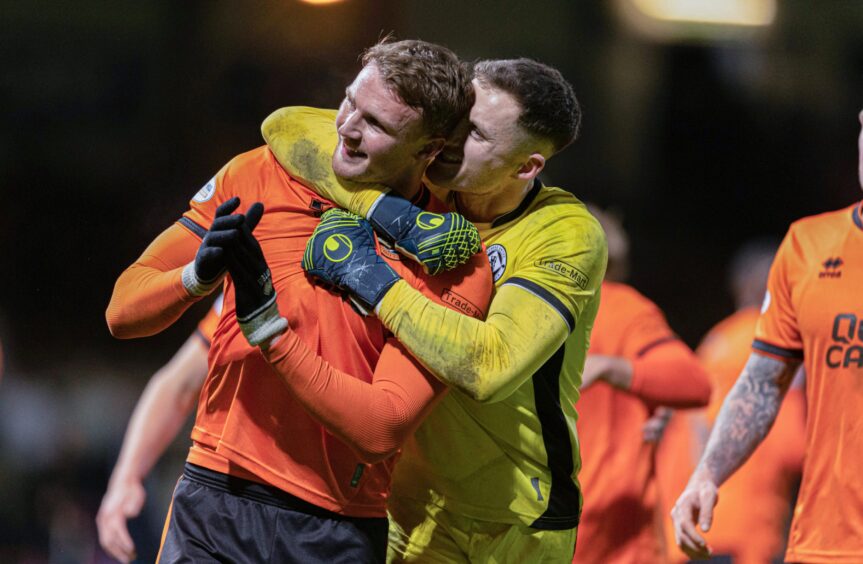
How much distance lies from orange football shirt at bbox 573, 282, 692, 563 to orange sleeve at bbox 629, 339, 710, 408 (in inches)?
2.0

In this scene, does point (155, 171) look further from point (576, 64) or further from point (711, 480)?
point (711, 480)

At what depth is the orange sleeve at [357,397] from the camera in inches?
81.0

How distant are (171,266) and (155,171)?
3996 mm

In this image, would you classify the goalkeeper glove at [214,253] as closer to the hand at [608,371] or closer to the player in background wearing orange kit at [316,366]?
the player in background wearing orange kit at [316,366]

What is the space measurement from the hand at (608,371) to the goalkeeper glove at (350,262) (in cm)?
157

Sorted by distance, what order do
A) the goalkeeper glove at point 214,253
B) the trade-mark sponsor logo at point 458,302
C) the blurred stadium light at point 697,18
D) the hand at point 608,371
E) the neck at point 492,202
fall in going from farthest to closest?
the blurred stadium light at point 697,18 < the hand at point 608,371 < the neck at point 492,202 < the trade-mark sponsor logo at point 458,302 < the goalkeeper glove at point 214,253

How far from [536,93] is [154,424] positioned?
2.12 metres

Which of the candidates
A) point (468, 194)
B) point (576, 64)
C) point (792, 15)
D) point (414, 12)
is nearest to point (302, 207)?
point (468, 194)

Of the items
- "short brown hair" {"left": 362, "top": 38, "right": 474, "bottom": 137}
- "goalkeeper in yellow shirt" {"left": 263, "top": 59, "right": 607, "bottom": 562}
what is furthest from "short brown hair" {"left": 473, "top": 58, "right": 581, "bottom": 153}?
"short brown hair" {"left": 362, "top": 38, "right": 474, "bottom": 137}

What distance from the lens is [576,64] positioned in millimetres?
6918

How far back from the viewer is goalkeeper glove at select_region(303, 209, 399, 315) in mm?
2139

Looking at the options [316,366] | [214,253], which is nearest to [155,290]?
[214,253]

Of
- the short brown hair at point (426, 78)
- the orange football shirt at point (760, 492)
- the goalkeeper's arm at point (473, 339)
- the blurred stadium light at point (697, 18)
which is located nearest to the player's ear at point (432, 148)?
the short brown hair at point (426, 78)

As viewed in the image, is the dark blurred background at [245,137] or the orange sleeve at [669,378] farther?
the dark blurred background at [245,137]
